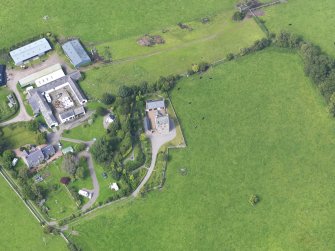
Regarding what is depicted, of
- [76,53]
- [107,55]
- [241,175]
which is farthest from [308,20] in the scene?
[76,53]

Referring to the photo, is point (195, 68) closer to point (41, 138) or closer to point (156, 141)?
point (156, 141)

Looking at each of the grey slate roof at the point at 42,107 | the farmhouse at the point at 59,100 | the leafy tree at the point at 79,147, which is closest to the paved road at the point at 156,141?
the leafy tree at the point at 79,147

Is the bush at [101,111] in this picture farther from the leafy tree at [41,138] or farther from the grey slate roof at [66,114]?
the leafy tree at [41,138]

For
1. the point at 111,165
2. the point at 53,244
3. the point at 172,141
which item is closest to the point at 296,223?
the point at 172,141

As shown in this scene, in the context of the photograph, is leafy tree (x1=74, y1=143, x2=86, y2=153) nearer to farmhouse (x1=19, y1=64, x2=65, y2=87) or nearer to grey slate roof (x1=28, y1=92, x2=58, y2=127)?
grey slate roof (x1=28, y1=92, x2=58, y2=127)

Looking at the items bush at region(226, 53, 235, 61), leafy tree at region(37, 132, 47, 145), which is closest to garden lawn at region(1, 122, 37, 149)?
leafy tree at region(37, 132, 47, 145)

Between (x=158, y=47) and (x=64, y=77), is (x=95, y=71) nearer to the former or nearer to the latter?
(x=64, y=77)
